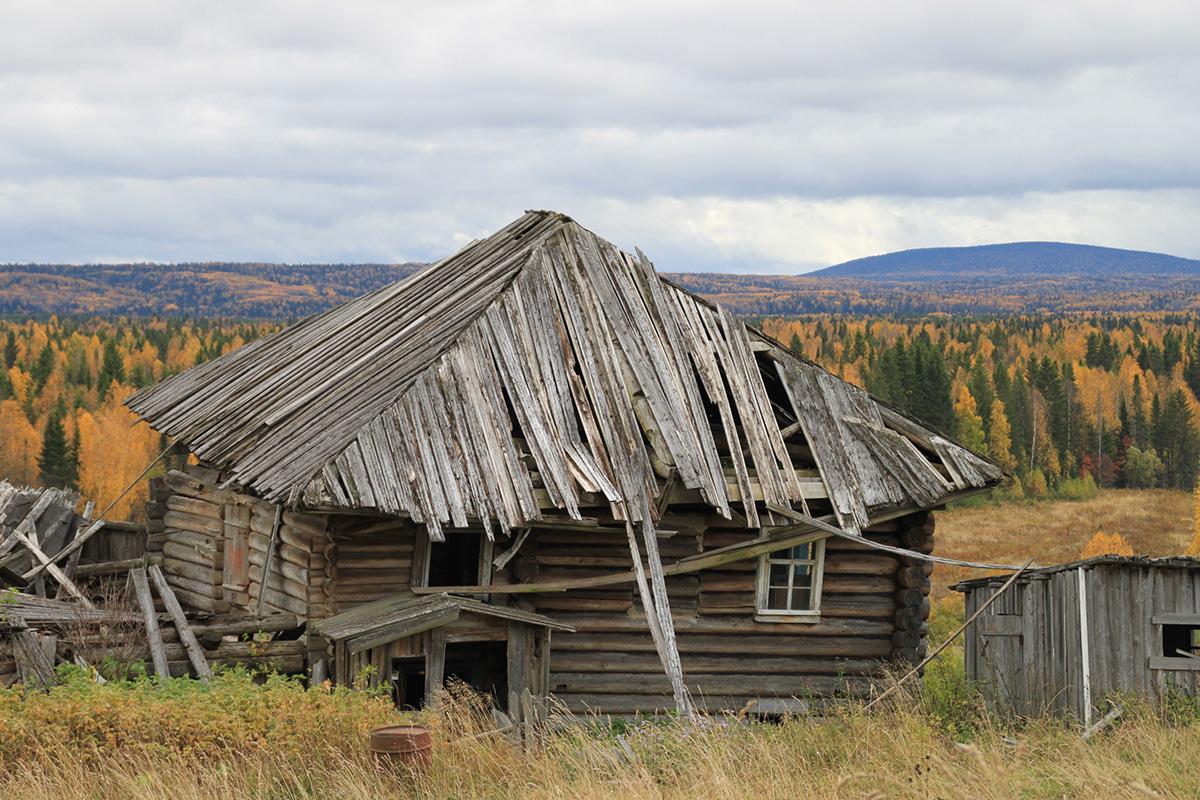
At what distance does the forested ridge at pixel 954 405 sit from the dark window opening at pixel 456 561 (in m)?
55.1

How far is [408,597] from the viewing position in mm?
14383

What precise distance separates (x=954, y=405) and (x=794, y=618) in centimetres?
7993

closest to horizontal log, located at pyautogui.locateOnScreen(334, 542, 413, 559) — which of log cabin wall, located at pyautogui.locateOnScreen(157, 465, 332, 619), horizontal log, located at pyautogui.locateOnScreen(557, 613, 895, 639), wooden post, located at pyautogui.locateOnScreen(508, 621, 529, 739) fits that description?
log cabin wall, located at pyautogui.locateOnScreen(157, 465, 332, 619)

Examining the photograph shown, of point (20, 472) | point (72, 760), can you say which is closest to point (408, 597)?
point (72, 760)

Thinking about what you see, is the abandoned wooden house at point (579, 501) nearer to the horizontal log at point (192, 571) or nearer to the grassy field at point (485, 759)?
the horizontal log at point (192, 571)

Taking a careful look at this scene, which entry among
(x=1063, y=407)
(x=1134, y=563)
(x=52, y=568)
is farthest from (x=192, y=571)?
(x=1063, y=407)

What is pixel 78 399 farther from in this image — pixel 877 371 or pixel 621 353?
pixel 621 353

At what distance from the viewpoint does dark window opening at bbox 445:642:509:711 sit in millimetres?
15805

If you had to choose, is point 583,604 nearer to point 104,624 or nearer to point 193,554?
point 104,624

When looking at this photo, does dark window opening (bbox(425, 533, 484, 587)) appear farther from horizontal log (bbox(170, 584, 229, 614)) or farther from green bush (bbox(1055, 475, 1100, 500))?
green bush (bbox(1055, 475, 1100, 500))

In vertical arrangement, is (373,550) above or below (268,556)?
above

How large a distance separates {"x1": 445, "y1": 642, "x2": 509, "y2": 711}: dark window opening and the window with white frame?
313 centimetres

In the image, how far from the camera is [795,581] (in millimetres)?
16297

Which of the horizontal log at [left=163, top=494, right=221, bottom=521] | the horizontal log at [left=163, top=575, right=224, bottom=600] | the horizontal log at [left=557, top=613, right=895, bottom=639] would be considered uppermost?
the horizontal log at [left=163, top=494, right=221, bottom=521]
